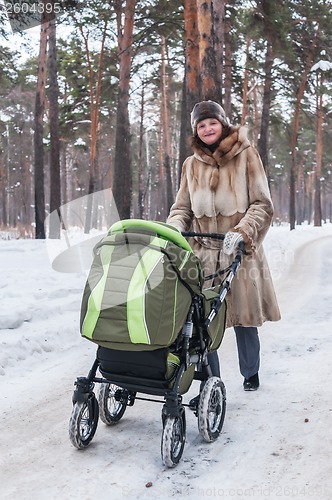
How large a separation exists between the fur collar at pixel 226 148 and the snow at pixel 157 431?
1937mm

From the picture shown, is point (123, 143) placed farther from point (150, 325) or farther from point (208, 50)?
point (150, 325)

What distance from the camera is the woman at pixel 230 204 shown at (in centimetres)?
388

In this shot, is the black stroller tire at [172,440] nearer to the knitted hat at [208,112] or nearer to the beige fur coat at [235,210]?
the beige fur coat at [235,210]

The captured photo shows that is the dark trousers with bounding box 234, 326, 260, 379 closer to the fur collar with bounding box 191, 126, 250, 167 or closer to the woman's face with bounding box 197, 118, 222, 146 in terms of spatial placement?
the fur collar with bounding box 191, 126, 250, 167

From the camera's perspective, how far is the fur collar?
12.7 ft

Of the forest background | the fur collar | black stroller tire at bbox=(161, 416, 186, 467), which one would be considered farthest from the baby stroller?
the forest background

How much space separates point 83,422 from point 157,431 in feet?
1.89

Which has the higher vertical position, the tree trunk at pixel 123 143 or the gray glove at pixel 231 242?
the tree trunk at pixel 123 143

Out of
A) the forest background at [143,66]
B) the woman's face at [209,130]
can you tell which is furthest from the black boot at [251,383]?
the forest background at [143,66]

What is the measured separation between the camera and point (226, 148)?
12.7ft

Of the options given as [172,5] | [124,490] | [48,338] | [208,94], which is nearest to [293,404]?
[124,490]

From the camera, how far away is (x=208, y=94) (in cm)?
954

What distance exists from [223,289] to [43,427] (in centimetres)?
162

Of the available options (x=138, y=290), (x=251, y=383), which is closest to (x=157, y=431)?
(x=251, y=383)
